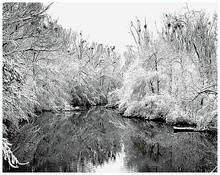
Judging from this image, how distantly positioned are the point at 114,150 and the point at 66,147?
2.02m

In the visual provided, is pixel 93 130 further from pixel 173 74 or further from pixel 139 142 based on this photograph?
pixel 173 74

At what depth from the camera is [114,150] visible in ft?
36.6

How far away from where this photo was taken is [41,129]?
51.9 ft

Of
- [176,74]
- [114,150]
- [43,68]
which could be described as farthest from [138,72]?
[114,150]

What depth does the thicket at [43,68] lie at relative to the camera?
29.3 feet

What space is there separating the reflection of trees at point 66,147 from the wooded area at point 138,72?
0.76m

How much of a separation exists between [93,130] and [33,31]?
693 centimetres

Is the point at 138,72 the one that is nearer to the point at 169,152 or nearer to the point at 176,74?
the point at 176,74

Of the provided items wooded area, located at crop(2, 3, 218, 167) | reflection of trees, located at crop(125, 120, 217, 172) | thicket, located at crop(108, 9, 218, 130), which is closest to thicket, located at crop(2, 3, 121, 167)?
wooded area, located at crop(2, 3, 218, 167)

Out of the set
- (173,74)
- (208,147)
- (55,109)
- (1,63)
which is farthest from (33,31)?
(55,109)

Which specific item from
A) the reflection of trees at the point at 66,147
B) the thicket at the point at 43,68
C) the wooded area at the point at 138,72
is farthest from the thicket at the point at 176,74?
the thicket at the point at 43,68

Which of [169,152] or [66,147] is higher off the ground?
[66,147]

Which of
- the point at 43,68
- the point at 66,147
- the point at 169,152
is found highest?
the point at 43,68

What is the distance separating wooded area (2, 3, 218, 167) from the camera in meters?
9.78
